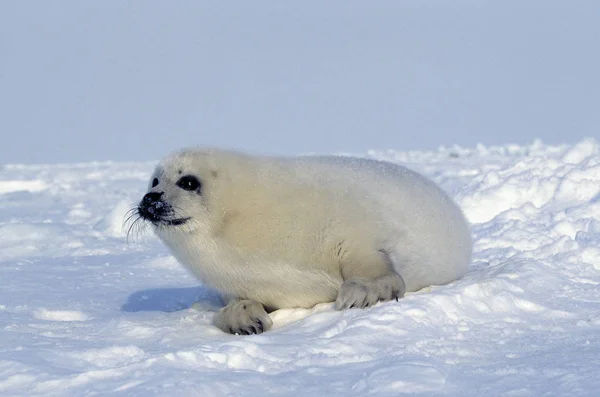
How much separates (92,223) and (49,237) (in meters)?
1.10

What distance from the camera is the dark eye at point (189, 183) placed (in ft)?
11.6

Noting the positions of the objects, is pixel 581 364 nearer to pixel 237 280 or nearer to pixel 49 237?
pixel 237 280

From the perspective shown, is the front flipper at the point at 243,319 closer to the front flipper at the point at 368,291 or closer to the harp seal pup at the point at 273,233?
the harp seal pup at the point at 273,233

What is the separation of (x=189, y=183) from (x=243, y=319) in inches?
24.4

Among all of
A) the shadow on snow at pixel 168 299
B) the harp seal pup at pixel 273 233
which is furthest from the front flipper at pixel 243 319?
the shadow on snow at pixel 168 299

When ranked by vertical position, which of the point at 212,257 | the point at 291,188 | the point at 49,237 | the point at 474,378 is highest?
the point at 49,237

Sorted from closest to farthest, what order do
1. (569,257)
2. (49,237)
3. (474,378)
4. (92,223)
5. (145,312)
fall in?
(474,378) → (145,312) → (569,257) → (49,237) → (92,223)

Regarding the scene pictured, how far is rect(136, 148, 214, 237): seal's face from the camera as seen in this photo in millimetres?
3453

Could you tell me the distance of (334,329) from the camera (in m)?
2.91

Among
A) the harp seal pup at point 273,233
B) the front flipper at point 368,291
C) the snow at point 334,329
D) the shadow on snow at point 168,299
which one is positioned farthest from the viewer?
the shadow on snow at point 168,299

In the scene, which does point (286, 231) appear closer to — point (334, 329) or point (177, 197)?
point (177, 197)

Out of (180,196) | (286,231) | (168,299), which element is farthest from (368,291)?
(168,299)

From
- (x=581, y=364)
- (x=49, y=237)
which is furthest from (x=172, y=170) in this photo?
(x=49, y=237)

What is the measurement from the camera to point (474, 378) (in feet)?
7.38
